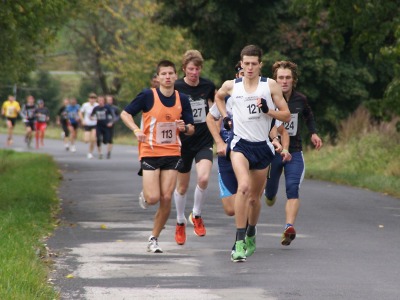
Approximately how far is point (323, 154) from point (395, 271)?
2123 centimetres

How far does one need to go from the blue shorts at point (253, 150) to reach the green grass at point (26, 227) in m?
2.06

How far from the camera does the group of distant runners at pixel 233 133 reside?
1158 centimetres

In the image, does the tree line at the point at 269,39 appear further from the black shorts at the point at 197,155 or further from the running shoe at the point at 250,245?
the running shoe at the point at 250,245

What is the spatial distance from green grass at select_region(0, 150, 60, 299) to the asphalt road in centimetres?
22

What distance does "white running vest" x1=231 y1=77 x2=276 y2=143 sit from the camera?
455 inches

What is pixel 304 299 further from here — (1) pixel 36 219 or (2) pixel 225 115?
(1) pixel 36 219

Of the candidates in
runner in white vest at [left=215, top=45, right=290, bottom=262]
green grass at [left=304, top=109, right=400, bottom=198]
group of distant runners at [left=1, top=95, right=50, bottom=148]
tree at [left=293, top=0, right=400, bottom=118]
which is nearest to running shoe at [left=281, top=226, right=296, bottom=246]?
runner in white vest at [left=215, top=45, right=290, bottom=262]

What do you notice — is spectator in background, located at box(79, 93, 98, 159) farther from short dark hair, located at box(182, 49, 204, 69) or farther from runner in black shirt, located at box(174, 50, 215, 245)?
short dark hair, located at box(182, 49, 204, 69)

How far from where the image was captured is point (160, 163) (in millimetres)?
12156

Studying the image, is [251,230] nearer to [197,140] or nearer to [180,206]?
[180,206]

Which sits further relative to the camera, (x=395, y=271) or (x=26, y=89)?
(x=26, y=89)

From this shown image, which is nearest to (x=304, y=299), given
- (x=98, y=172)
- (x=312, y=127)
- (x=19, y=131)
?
(x=312, y=127)

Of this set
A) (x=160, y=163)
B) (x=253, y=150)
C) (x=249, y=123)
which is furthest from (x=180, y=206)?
(x=249, y=123)

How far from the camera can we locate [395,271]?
35.3 ft
